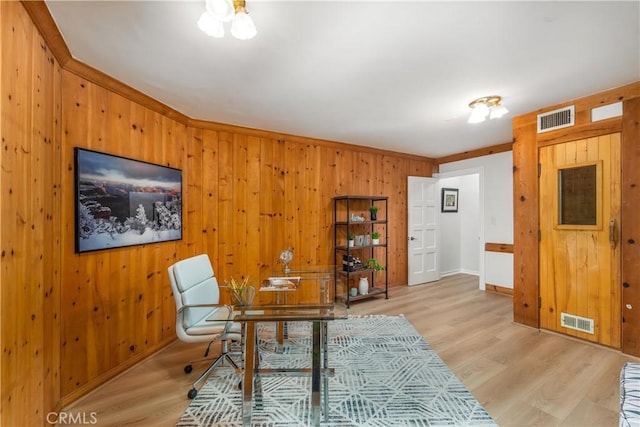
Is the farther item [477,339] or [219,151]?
[219,151]

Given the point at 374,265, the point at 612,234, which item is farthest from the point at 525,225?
the point at 374,265

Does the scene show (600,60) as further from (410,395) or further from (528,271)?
(410,395)

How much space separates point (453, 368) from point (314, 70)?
272 cm

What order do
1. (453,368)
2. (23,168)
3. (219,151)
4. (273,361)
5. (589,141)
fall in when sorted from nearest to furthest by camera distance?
1. (23,168)
2. (453,368)
3. (273,361)
4. (589,141)
5. (219,151)

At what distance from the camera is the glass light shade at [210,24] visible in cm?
132

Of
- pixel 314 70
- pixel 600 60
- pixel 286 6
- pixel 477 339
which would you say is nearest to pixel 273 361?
pixel 477 339

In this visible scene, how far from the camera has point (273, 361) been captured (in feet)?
8.15

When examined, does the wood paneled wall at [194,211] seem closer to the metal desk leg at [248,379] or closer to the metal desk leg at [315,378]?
the metal desk leg at [248,379]

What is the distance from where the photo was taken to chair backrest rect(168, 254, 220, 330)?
209 cm

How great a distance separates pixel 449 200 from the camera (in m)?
5.93

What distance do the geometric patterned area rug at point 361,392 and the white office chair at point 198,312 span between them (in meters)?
0.23

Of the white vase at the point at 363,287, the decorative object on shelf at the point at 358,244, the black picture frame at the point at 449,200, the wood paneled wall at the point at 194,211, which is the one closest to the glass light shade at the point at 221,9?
the wood paneled wall at the point at 194,211

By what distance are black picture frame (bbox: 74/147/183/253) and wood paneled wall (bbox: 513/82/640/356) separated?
3915 millimetres

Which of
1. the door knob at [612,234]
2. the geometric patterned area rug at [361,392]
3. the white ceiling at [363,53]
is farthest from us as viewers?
the door knob at [612,234]
